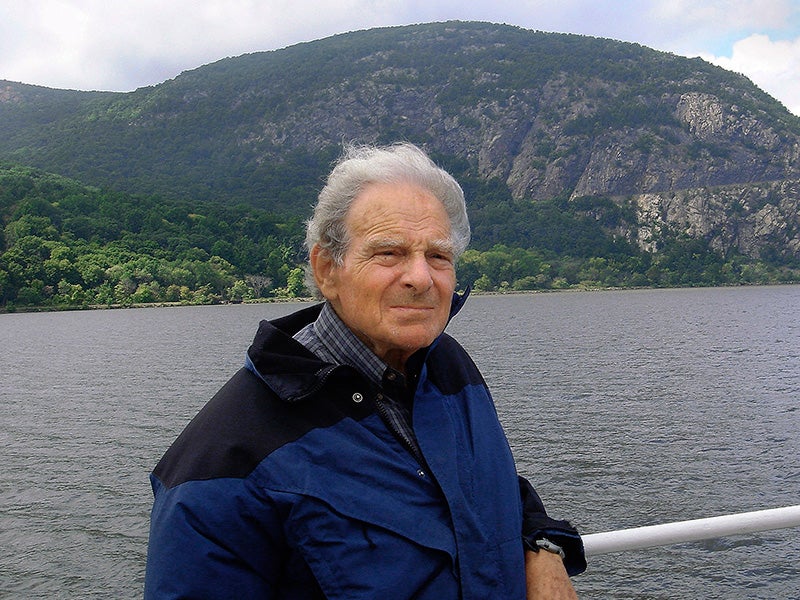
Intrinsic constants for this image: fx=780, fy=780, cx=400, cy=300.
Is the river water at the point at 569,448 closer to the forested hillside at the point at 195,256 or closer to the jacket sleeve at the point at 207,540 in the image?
the jacket sleeve at the point at 207,540

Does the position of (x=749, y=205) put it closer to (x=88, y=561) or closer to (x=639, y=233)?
(x=639, y=233)

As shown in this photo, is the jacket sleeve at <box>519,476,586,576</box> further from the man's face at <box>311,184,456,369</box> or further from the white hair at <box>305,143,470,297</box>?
the white hair at <box>305,143,470,297</box>

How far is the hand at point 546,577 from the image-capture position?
234cm

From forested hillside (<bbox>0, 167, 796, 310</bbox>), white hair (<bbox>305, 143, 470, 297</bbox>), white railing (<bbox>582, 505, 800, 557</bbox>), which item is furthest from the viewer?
forested hillside (<bbox>0, 167, 796, 310</bbox>)

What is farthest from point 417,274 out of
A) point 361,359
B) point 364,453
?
point 364,453

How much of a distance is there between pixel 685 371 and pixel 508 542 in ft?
106

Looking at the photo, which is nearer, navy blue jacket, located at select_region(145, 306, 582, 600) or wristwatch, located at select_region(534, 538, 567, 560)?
navy blue jacket, located at select_region(145, 306, 582, 600)

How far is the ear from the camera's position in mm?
2436

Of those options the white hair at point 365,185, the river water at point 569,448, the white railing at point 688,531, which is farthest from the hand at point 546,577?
the river water at point 569,448

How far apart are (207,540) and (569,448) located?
17053mm

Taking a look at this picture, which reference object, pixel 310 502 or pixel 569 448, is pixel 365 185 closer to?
pixel 310 502

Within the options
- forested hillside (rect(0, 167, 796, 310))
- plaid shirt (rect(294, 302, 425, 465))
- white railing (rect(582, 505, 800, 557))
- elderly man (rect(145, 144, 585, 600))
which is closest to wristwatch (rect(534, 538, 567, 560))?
elderly man (rect(145, 144, 585, 600))

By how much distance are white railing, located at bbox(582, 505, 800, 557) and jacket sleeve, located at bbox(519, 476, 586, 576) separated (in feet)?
0.15

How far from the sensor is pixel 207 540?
190 centimetres
